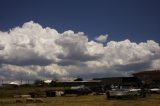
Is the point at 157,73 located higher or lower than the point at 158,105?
higher

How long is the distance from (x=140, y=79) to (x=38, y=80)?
187 feet

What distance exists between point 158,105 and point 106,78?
84304 millimetres

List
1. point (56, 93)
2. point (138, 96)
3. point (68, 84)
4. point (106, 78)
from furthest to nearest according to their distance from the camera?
point (68, 84)
point (106, 78)
point (56, 93)
point (138, 96)

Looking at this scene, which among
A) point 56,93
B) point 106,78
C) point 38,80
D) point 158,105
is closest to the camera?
point 158,105

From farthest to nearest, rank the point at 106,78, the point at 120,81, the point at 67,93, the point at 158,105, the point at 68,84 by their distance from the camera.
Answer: the point at 68,84 < the point at 106,78 < the point at 120,81 < the point at 67,93 < the point at 158,105

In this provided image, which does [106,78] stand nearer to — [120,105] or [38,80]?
[38,80]

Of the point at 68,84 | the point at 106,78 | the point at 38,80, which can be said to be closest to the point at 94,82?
the point at 106,78

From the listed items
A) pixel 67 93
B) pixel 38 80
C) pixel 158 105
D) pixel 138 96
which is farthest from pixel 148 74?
pixel 158 105

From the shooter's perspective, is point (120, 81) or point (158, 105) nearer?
point (158, 105)

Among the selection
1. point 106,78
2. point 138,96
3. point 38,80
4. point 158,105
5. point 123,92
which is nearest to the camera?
point 158,105

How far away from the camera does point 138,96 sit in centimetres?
4691

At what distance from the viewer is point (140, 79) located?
341 ft

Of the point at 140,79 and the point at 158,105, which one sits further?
the point at 140,79

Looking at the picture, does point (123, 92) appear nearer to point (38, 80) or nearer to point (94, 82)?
point (94, 82)
